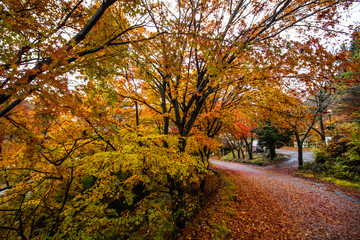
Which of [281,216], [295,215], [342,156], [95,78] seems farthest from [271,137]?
[95,78]

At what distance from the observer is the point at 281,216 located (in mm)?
5059

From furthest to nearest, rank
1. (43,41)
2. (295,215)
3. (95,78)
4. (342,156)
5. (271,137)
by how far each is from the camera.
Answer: (271,137) → (342,156) → (295,215) → (95,78) → (43,41)

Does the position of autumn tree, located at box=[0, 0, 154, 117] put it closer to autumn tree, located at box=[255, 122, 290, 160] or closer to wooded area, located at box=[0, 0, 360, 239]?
wooded area, located at box=[0, 0, 360, 239]

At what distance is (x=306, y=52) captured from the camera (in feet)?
10.1

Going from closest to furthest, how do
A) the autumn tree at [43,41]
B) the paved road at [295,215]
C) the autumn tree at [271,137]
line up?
the autumn tree at [43,41] → the paved road at [295,215] → the autumn tree at [271,137]

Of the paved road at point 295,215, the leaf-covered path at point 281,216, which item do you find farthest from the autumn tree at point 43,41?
the paved road at point 295,215

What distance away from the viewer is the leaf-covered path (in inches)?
166

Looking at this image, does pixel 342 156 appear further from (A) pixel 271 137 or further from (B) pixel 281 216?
(B) pixel 281 216

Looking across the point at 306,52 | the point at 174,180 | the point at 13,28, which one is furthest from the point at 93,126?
the point at 306,52

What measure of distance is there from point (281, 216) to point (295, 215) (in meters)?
0.52

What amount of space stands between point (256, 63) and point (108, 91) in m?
3.92

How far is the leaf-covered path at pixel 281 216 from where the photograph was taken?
4207mm

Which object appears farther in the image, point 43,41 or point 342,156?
point 342,156

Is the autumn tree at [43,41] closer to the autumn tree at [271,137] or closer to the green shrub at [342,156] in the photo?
the green shrub at [342,156]
